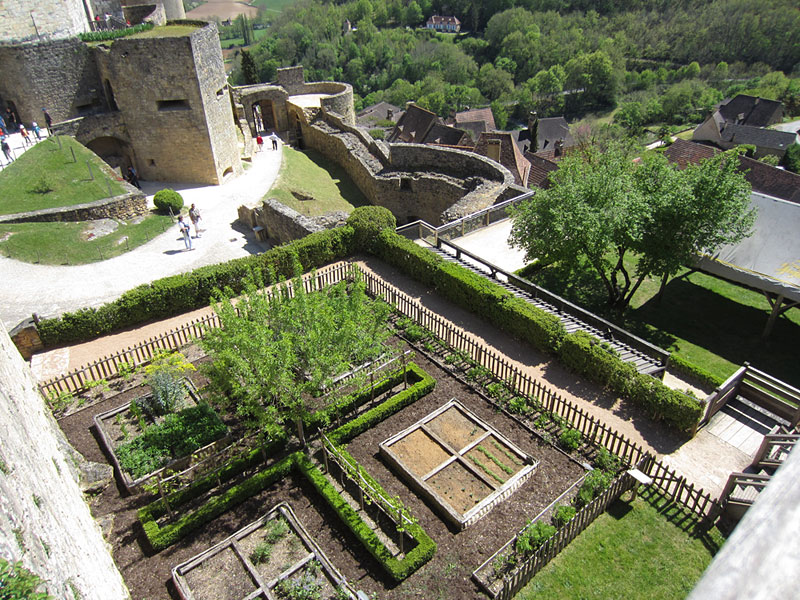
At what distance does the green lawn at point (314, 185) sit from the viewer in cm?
2895

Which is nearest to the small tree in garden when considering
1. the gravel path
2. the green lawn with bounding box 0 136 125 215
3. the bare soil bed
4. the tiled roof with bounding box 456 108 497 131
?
the bare soil bed

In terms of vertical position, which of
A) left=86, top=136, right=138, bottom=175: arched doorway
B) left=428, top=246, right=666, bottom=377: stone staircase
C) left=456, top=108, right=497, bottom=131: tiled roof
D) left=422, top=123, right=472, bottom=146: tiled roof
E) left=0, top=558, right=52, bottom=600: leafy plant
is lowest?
left=456, top=108, right=497, bottom=131: tiled roof

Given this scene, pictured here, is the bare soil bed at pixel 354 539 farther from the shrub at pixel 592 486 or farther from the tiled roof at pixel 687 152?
the tiled roof at pixel 687 152

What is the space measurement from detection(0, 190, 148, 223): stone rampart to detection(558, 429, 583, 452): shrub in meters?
21.4

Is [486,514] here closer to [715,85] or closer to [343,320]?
[343,320]

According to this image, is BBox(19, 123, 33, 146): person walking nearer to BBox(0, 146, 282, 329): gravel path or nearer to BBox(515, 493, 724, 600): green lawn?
BBox(0, 146, 282, 329): gravel path

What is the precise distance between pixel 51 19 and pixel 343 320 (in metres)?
29.0

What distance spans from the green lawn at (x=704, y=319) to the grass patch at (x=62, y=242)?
17083mm

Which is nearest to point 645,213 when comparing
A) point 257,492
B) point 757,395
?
point 757,395

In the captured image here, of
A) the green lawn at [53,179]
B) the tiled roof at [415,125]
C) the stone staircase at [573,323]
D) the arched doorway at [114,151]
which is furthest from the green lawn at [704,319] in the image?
the tiled roof at [415,125]

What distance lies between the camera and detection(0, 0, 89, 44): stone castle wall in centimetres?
2738

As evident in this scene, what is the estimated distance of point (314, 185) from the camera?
3178cm

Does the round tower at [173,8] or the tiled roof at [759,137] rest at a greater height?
the round tower at [173,8]

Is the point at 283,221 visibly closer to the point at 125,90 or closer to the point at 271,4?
the point at 125,90
